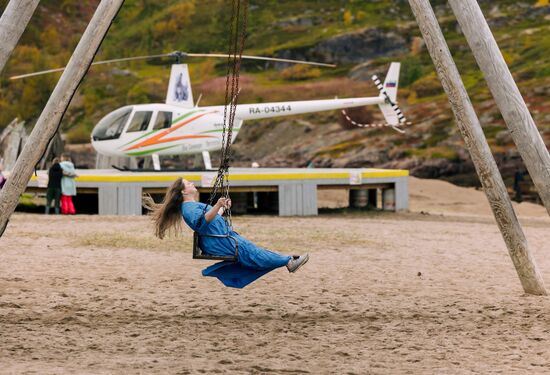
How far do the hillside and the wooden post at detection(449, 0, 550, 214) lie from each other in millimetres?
23442

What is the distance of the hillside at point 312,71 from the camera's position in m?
37.7

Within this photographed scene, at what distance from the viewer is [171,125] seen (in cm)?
2417

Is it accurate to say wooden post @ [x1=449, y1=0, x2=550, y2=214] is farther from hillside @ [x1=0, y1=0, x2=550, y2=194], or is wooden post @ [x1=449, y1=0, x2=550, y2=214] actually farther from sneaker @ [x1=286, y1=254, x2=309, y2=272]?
hillside @ [x1=0, y1=0, x2=550, y2=194]

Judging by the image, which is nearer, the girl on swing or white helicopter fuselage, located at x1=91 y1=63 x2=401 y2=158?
the girl on swing

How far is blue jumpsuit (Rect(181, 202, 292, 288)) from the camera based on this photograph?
9.04m

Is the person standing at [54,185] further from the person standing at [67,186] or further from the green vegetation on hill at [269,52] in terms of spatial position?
the green vegetation on hill at [269,52]

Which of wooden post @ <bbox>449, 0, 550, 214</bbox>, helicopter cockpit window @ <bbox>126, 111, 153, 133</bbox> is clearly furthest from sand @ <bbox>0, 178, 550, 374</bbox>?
helicopter cockpit window @ <bbox>126, 111, 153, 133</bbox>

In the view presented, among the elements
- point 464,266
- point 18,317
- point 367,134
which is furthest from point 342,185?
point 367,134

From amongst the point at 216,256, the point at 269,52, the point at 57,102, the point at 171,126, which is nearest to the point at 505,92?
the point at 216,256

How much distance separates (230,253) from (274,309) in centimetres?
137

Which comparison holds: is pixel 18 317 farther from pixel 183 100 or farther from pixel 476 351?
pixel 183 100

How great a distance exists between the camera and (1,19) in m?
8.80

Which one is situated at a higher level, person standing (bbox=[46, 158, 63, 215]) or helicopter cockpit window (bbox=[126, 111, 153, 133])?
helicopter cockpit window (bbox=[126, 111, 153, 133])

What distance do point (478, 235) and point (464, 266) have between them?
4.74m
